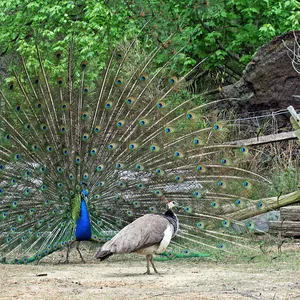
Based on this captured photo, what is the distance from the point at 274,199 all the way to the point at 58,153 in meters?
3.03

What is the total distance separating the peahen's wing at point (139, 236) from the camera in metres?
8.04

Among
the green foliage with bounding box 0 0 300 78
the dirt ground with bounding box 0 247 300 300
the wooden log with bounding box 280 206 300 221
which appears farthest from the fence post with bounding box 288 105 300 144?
the green foliage with bounding box 0 0 300 78

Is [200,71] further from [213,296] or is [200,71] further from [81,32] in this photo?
[213,296]

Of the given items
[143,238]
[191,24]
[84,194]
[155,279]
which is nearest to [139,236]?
[143,238]

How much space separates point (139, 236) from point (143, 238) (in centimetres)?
6

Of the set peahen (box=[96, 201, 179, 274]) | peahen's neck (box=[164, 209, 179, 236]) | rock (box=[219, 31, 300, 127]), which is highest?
rock (box=[219, 31, 300, 127])

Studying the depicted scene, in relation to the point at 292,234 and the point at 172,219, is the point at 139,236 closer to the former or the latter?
the point at 172,219

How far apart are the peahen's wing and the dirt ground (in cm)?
31

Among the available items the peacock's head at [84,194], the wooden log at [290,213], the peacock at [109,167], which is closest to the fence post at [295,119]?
the peacock at [109,167]

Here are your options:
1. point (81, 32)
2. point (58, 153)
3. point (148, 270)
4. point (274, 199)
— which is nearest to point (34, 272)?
point (148, 270)

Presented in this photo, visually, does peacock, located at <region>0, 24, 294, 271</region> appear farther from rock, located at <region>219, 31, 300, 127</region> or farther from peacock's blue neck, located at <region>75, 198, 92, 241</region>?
rock, located at <region>219, 31, 300, 127</region>

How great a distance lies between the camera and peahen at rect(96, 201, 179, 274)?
→ 8023 mm

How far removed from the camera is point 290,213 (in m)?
10.7

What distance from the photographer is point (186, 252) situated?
31.1ft
